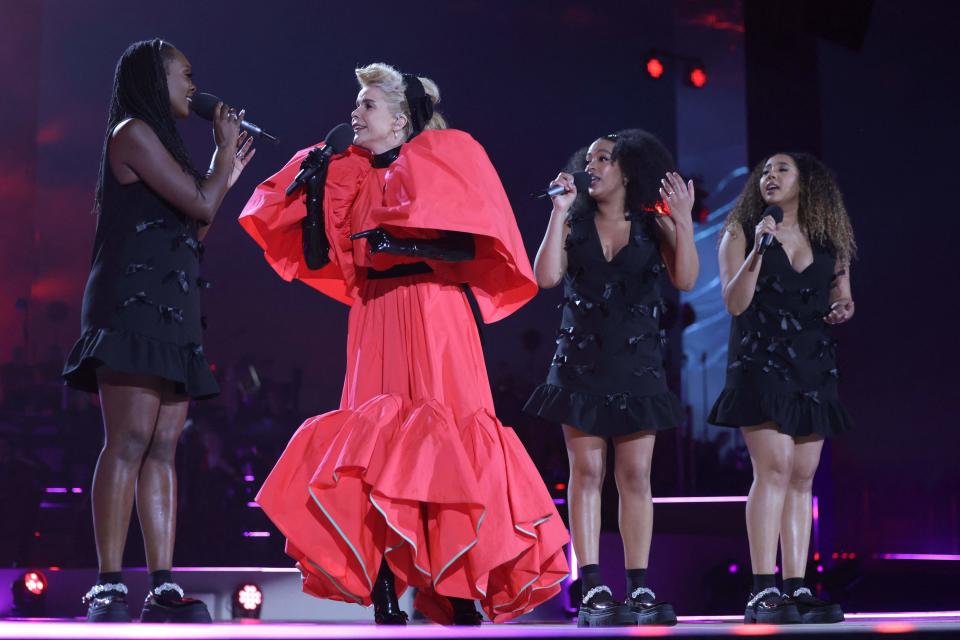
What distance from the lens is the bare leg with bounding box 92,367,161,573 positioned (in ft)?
8.69

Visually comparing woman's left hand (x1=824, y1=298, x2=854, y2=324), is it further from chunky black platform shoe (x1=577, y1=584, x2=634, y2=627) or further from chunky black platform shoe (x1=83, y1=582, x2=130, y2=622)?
chunky black platform shoe (x1=83, y1=582, x2=130, y2=622)

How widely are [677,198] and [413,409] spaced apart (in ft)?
3.76

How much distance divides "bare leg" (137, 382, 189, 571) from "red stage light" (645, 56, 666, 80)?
3.82 metres

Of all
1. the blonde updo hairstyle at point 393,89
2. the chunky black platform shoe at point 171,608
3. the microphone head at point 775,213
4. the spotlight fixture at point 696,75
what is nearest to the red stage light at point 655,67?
the spotlight fixture at point 696,75

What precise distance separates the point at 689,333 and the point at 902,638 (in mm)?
3704

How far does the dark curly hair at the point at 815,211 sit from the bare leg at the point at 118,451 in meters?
2.14

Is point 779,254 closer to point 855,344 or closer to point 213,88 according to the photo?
point 855,344

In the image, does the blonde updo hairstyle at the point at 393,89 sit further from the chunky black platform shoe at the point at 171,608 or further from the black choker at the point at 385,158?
the chunky black platform shoe at the point at 171,608

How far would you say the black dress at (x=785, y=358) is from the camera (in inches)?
140

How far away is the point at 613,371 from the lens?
131 inches

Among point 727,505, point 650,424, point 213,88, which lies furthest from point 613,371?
point 213,88

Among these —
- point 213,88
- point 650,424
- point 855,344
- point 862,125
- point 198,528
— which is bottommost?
point 198,528

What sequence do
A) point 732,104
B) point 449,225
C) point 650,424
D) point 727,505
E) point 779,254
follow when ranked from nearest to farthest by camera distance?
point 449,225 → point 650,424 → point 779,254 → point 727,505 → point 732,104

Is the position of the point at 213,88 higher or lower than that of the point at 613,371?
higher
